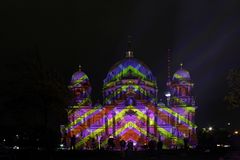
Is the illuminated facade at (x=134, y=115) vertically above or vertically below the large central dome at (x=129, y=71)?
below

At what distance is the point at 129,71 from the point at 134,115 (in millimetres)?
12148

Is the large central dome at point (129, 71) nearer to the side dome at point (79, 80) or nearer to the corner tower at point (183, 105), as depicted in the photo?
the side dome at point (79, 80)

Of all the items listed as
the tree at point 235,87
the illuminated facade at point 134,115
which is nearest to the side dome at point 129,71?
the illuminated facade at point 134,115

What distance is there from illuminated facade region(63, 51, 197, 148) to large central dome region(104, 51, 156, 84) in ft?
4.52

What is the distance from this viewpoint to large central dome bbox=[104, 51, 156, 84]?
11040 centimetres

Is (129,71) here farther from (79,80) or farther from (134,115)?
(134,115)

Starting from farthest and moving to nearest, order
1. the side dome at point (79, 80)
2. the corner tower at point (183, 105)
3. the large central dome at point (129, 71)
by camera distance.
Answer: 1. the large central dome at point (129, 71)
2. the side dome at point (79, 80)
3. the corner tower at point (183, 105)

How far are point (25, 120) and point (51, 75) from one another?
4677 millimetres

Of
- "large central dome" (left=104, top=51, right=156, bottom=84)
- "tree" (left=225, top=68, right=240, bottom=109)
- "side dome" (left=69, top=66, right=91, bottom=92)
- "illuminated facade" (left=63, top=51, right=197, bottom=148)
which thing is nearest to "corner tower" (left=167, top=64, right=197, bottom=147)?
"illuminated facade" (left=63, top=51, right=197, bottom=148)

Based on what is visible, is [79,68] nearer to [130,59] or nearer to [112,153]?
[130,59]

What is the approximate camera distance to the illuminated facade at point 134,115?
100438mm

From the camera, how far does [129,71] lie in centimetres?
11081

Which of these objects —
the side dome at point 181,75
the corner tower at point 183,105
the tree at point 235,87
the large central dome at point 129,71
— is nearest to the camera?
the tree at point 235,87

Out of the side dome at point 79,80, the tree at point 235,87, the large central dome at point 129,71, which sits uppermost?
the large central dome at point 129,71
